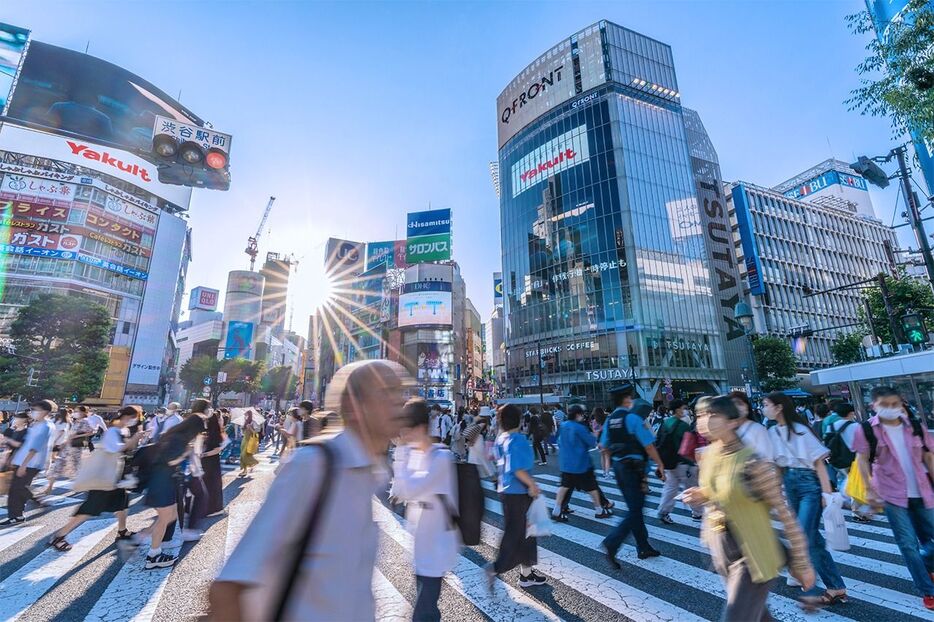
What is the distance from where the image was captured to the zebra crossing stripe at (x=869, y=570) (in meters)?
3.72

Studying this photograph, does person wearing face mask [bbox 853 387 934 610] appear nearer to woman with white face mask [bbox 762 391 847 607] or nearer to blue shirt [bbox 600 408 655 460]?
woman with white face mask [bbox 762 391 847 607]

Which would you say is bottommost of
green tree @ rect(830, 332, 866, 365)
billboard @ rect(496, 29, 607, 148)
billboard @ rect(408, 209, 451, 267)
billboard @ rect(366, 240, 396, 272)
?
green tree @ rect(830, 332, 866, 365)

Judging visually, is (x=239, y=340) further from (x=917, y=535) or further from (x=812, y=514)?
(x=917, y=535)

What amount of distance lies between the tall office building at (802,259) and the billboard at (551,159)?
91.2 feet

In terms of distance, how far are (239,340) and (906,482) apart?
8909cm

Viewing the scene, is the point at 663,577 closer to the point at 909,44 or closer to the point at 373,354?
the point at 909,44

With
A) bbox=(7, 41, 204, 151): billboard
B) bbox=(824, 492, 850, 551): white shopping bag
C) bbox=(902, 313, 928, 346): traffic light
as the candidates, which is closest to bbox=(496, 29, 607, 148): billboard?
bbox=(7, 41, 204, 151): billboard

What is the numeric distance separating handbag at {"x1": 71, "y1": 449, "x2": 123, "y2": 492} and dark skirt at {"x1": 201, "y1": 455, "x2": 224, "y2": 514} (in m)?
1.78

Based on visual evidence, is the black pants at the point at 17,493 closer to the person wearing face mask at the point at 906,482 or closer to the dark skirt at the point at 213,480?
the dark skirt at the point at 213,480

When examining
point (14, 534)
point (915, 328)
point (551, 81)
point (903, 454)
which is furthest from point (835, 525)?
point (551, 81)

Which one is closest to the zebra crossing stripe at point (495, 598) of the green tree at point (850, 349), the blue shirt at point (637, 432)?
the blue shirt at point (637, 432)

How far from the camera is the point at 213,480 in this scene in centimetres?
705

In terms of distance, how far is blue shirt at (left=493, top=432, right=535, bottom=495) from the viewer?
4371 mm

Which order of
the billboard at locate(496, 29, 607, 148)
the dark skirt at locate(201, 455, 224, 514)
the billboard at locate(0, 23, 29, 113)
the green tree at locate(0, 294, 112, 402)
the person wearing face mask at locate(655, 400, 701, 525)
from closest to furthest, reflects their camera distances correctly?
the person wearing face mask at locate(655, 400, 701, 525) → the dark skirt at locate(201, 455, 224, 514) → the green tree at locate(0, 294, 112, 402) → the billboard at locate(0, 23, 29, 113) → the billboard at locate(496, 29, 607, 148)
